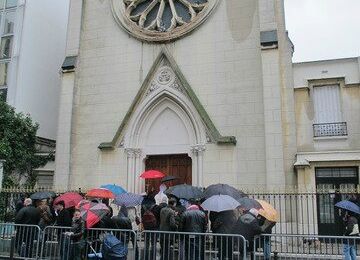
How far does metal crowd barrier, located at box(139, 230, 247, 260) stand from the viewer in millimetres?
8586

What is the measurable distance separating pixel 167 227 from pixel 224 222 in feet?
4.46

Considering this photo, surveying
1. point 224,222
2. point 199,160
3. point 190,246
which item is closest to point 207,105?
point 199,160

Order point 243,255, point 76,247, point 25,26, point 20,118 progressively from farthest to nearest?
point 25,26, point 20,118, point 76,247, point 243,255

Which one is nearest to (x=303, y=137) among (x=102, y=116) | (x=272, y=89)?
(x=272, y=89)

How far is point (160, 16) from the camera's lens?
731 inches

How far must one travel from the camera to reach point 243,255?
324 inches

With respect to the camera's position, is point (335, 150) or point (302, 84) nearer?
point (335, 150)

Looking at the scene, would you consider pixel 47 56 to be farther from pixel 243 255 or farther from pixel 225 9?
pixel 243 255

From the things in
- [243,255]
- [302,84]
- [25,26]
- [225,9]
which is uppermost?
[25,26]

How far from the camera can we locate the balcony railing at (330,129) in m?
16.5

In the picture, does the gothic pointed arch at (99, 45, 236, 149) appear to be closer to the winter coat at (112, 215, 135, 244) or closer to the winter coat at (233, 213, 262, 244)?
the winter coat at (112, 215, 135, 244)

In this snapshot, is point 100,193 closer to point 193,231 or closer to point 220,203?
point 193,231

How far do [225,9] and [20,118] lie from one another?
35.1 feet

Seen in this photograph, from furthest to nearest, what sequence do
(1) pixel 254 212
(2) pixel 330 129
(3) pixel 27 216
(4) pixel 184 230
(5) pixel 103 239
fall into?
(2) pixel 330 129
(3) pixel 27 216
(4) pixel 184 230
(1) pixel 254 212
(5) pixel 103 239
